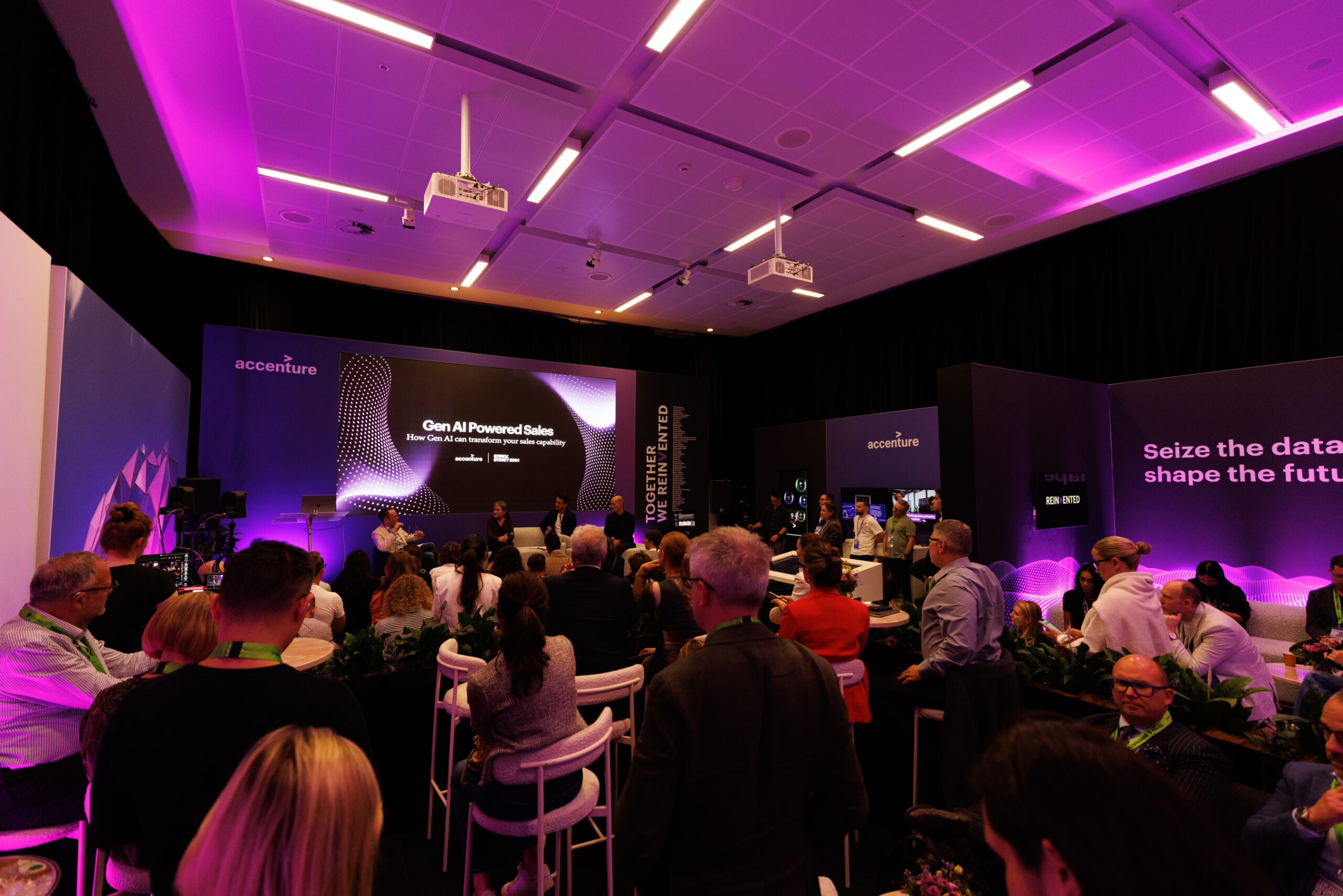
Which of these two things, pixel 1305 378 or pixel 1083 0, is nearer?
pixel 1083 0

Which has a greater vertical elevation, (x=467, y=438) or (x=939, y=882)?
(x=467, y=438)

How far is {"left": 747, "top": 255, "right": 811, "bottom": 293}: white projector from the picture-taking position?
627 centimetres

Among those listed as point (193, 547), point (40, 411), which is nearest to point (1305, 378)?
point (40, 411)

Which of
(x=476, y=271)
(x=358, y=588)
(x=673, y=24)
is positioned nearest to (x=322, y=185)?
(x=476, y=271)

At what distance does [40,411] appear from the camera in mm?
3162

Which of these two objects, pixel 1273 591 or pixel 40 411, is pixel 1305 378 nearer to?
pixel 1273 591

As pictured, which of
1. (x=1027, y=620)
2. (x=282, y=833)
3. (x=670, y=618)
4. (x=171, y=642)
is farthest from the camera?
(x=1027, y=620)

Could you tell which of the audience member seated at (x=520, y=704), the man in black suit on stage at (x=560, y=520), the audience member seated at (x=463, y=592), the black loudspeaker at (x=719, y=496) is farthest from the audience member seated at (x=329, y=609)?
the black loudspeaker at (x=719, y=496)

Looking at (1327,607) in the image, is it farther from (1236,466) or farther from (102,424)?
(102,424)

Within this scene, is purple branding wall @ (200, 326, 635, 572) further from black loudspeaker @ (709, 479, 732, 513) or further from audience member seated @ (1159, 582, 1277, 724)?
audience member seated @ (1159, 582, 1277, 724)

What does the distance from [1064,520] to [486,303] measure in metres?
8.98

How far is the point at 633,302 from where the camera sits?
1025cm

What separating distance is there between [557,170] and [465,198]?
137 cm

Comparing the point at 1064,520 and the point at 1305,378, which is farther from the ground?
the point at 1305,378
